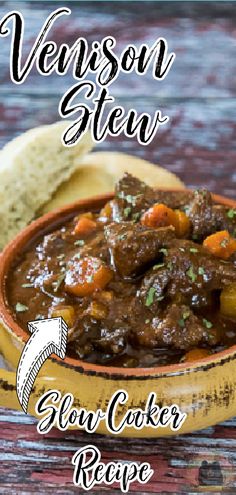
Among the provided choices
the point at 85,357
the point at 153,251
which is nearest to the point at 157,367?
the point at 85,357

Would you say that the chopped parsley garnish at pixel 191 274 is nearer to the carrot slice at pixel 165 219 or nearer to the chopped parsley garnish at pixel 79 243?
the carrot slice at pixel 165 219

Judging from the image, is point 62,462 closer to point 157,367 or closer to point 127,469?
point 127,469

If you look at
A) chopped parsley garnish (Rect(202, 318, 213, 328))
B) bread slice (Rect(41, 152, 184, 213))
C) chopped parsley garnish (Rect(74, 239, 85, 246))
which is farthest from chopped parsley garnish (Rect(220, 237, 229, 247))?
bread slice (Rect(41, 152, 184, 213))

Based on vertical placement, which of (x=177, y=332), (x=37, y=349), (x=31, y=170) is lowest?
(x=37, y=349)

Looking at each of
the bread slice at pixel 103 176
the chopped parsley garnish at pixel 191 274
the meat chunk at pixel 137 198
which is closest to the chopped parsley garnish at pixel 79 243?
the meat chunk at pixel 137 198

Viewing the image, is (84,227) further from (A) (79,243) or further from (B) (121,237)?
(B) (121,237)

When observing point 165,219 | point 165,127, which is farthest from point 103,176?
point 165,219

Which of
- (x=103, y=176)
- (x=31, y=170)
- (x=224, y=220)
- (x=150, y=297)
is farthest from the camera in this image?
(x=103, y=176)
